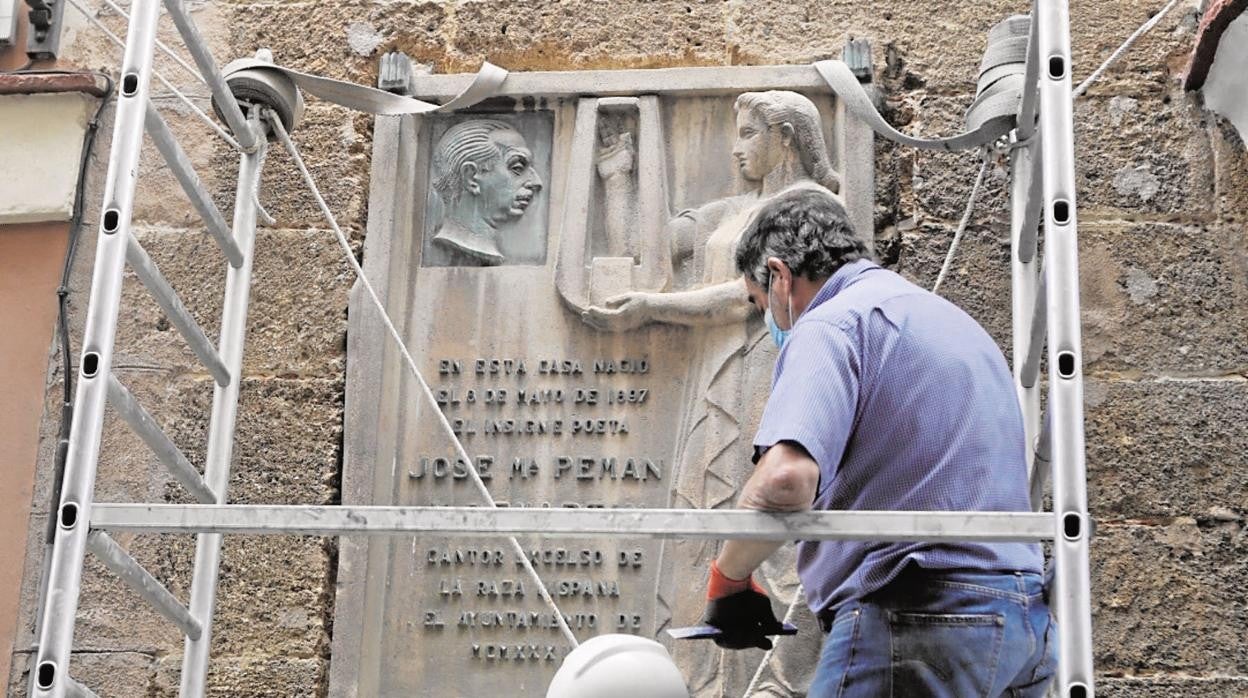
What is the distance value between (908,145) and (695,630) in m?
1.90

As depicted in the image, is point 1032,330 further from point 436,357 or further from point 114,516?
point 114,516

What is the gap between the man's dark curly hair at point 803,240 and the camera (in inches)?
153

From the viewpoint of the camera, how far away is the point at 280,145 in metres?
5.64

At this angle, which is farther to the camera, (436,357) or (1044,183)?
(436,357)

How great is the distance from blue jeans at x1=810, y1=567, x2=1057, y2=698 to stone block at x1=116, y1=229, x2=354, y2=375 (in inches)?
89.8

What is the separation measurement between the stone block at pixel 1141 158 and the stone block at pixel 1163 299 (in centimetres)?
7

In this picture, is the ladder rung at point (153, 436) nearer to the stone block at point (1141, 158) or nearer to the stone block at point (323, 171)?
the stone block at point (323, 171)

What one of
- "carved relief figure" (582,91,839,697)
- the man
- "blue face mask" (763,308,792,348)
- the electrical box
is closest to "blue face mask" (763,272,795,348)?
"blue face mask" (763,308,792,348)

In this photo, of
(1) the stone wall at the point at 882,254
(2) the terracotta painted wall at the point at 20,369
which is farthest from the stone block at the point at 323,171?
(2) the terracotta painted wall at the point at 20,369

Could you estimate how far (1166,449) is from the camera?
5.07 meters

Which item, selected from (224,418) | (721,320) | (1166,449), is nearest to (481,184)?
(721,320)

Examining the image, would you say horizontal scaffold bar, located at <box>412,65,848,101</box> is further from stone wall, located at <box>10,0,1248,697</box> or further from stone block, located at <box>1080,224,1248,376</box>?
stone block, located at <box>1080,224,1248,376</box>

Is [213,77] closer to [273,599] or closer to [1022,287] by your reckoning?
[273,599]

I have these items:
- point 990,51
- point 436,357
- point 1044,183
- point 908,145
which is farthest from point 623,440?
point 1044,183
